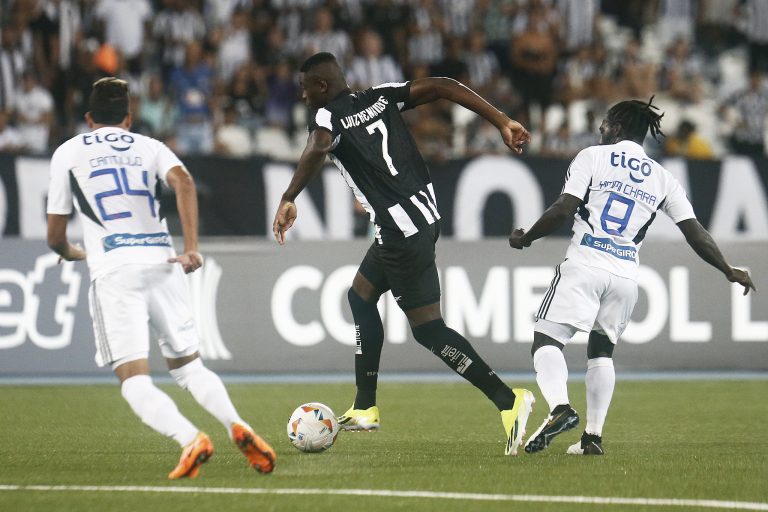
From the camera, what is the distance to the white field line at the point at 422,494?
18.5 feet

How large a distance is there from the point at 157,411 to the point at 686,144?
12.6 meters

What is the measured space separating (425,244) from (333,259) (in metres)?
5.96

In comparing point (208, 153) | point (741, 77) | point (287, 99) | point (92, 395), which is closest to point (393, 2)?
point (287, 99)

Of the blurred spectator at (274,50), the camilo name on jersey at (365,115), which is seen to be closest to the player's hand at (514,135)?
the camilo name on jersey at (365,115)

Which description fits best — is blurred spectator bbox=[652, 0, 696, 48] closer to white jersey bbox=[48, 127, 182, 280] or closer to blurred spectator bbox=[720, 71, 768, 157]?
blurred spectator bbox=[720, 71, 768, 157]

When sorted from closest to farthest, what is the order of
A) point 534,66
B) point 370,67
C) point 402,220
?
point 402,220
point 370,67
point 534,66

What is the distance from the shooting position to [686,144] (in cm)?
1764

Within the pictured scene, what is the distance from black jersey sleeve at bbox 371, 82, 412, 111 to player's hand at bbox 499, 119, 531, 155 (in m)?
0.77

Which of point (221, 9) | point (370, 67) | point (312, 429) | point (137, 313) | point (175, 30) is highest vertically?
point (221, 9)

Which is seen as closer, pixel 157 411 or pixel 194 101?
pixel 157 411

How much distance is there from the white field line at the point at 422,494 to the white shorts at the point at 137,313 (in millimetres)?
627

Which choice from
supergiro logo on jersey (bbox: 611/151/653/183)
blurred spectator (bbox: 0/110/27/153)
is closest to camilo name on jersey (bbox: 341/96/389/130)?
supergiro logo on jersey (bbox: 611/151/653/183)

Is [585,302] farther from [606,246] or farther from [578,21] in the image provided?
[578,21]

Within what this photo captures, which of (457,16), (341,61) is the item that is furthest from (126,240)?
(457,16)
